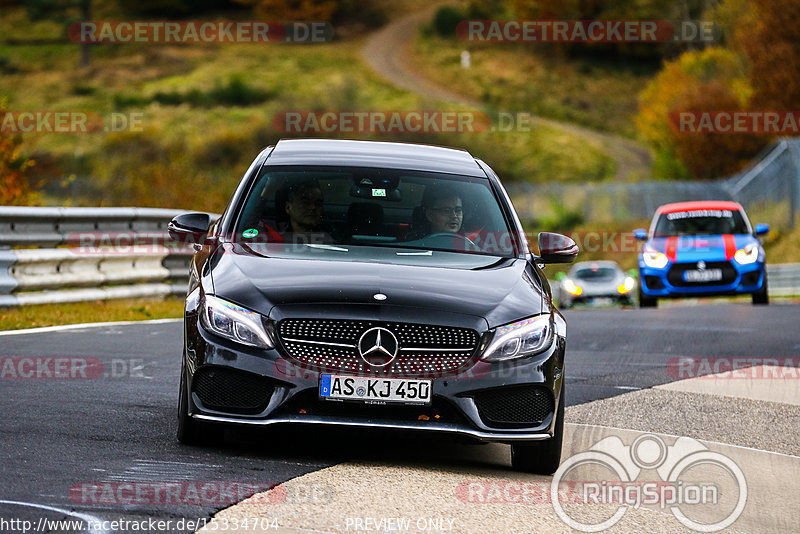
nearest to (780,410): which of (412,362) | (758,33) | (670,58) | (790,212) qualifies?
(412,362)

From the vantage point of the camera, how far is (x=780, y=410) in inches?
409

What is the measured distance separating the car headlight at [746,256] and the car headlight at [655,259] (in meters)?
1.06

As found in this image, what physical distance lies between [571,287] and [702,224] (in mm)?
12665

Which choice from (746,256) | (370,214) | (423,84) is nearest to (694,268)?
(746,256)

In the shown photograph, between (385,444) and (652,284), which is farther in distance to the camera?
(652,284)

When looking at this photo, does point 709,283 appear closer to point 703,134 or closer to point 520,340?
point 520,340

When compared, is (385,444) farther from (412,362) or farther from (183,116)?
(183,116)

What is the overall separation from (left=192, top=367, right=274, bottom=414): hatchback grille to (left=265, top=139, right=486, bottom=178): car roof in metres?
1.86

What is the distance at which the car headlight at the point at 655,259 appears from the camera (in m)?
22.8

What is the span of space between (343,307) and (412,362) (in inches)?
16.5

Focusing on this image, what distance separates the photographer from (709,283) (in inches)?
A: 888

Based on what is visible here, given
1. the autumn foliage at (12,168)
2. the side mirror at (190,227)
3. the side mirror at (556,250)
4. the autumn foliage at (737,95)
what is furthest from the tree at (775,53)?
the side mirror at (190,227)

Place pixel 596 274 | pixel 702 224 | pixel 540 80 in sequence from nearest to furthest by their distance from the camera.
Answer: pixel 702 224, pixel 596 274, pixel 540 80

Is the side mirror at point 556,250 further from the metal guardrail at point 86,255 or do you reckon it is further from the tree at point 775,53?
the tree at point 775,53
